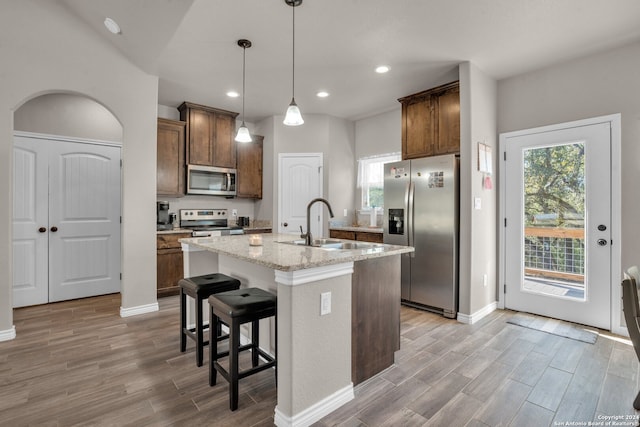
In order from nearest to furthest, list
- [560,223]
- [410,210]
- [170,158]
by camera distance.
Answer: [560,223]
[410,210]
[170,158]

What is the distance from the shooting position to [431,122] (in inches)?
155

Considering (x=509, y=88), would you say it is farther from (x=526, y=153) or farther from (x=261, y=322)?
(x=261, y=322)

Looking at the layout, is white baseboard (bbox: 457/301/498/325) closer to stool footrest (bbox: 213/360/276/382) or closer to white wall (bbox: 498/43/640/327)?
white wall (bbox: 498/43/640/327)

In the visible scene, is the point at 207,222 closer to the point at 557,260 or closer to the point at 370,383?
the point at 370,383

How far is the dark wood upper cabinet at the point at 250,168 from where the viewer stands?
5.41 m

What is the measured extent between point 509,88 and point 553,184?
1227 millimetres

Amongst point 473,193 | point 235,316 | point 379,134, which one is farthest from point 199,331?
point 379,134

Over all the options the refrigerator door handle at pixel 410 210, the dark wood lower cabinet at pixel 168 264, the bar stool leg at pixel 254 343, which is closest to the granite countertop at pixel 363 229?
the refrigerator door handle at pixel 410 210

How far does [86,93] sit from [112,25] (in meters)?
0.73

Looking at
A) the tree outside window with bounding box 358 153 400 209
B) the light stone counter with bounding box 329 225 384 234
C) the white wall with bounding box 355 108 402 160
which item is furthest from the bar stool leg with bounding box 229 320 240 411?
the white wall with bounding box 355 108 402 160

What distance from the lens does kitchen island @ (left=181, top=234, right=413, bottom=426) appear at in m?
1.76

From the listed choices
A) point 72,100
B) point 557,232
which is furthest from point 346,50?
point 72,100

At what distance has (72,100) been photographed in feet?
13.6

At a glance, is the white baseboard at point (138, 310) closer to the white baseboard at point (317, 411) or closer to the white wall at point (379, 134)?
the white baseboard at point (317, 411)
